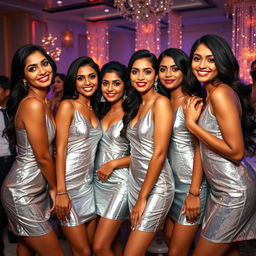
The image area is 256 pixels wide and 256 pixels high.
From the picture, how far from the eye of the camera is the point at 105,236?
2.14 m

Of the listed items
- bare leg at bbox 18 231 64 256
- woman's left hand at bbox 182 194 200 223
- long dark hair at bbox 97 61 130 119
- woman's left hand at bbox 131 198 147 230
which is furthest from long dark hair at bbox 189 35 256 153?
bare leg at bbox 18 231 64 256

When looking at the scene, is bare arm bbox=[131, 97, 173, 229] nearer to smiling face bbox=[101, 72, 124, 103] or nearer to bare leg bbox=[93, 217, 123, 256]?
bare leg bbox=[93, 217, 123, 256]

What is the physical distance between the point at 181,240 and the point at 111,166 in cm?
69

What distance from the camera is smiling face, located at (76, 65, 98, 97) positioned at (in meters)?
2.37

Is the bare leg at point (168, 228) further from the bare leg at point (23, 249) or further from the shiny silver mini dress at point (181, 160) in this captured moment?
the bare leg at point (23, 249)

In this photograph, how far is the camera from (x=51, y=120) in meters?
2.11

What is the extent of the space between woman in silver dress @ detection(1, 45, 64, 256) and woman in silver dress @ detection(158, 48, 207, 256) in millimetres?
811

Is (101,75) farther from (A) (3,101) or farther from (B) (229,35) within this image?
(B) (229,35)

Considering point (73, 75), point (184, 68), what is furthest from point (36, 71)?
point (184, 68)

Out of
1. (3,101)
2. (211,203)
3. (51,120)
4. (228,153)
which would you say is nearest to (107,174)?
(51,120)

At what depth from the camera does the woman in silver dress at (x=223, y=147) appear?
1749 millimetres

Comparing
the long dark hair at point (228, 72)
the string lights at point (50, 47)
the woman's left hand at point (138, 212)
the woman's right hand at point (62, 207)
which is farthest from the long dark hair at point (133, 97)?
the string lights at point (50, 47)

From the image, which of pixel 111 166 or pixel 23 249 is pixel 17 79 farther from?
pixel 23 249

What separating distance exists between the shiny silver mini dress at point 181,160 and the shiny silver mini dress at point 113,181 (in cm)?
36
